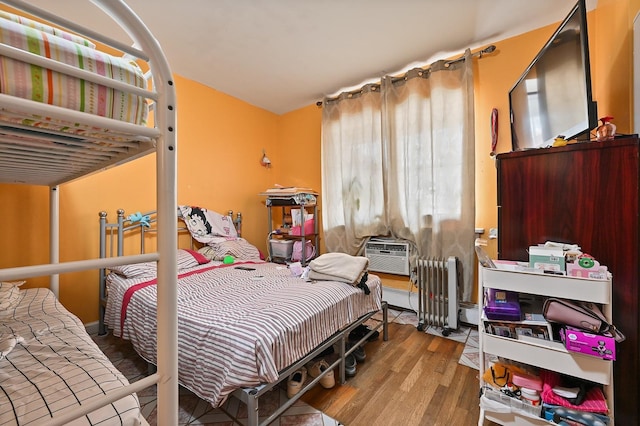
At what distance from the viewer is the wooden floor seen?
1.43 metres

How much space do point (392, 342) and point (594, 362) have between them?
1.37 metres

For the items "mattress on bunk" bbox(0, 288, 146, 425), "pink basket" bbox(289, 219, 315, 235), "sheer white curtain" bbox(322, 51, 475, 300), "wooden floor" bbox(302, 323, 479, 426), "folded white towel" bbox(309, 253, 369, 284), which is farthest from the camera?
"pink basket" bbox(289, 219, 315, 235)

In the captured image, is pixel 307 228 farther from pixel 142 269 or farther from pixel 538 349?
pixel 538 349

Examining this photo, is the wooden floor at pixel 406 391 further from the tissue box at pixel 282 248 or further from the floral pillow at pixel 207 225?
the floral pillow at pixel 207 225

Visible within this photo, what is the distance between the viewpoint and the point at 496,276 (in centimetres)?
129

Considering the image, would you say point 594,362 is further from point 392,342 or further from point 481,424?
point 392,342

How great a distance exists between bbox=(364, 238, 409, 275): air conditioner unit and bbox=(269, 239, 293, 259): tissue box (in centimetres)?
98

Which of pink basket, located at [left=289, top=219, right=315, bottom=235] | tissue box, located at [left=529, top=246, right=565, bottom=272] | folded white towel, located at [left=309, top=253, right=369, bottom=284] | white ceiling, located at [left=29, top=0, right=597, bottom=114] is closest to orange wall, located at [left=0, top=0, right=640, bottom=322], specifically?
white ceiling, located at [left=29, top=0, right=597, bottom=114]

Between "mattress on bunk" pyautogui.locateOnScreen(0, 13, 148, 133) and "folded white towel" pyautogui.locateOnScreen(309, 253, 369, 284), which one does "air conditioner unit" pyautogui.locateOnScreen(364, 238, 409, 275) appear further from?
"mattress on bunk" pyautogui.locateOnScreen(0, 13, 148, 133)

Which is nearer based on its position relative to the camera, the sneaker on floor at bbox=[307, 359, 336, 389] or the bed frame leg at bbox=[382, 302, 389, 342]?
the sneaker on floor at bbox=[307, 359, 336, 389]

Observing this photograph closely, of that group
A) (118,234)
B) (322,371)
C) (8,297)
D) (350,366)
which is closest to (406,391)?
(350,366)

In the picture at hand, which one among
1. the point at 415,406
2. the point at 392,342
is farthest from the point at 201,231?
the point at 415,406

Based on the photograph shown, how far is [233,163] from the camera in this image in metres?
3.53

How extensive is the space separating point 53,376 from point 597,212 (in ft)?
7.38
